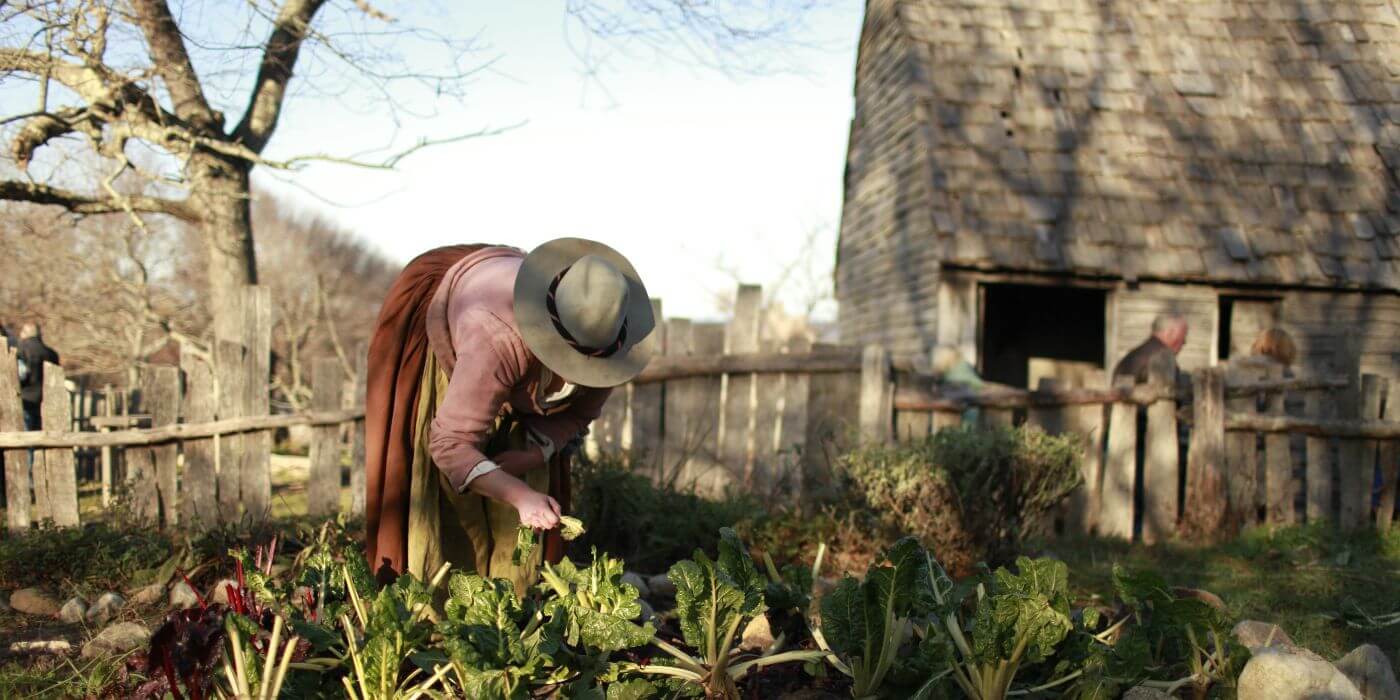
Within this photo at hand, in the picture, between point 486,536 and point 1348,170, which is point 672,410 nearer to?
point 486,536

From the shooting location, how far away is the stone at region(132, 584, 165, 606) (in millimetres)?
3982

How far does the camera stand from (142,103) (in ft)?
22.7

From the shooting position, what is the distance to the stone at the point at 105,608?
148 inches

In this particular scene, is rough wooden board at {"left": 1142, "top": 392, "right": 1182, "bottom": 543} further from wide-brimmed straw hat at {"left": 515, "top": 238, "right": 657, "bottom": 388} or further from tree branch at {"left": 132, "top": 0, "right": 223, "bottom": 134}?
tree branch at {"left": 132, "top": 0, "right": 223, "bottom": 134}

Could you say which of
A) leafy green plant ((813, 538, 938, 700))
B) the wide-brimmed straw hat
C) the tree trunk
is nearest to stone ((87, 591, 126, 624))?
the wide-brimmed straw hat

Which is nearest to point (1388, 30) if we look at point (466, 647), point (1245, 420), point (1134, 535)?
point (1245, 420)

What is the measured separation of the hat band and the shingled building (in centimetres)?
692

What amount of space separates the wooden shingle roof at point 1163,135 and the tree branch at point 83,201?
676 centimetres

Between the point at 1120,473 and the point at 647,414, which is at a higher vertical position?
the point at 647,414

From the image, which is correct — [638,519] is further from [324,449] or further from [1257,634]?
[1257,634]

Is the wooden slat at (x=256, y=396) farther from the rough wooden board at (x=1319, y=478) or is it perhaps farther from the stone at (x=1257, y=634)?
the rough wooden board at (x=1319, y=478)

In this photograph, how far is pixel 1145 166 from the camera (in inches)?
405

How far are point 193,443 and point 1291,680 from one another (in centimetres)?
514

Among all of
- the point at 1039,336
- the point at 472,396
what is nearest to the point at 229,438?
the point at 472,396
